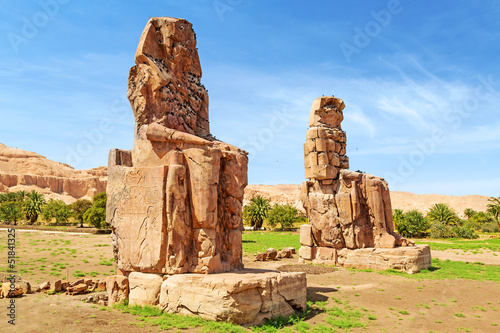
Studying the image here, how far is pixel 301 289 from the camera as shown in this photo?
8133 millimetres

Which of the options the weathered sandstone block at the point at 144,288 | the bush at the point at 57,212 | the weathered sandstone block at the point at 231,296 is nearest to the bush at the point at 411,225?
the weathered sandstone block at the point at 231,296

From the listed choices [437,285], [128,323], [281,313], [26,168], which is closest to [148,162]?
[128,323]

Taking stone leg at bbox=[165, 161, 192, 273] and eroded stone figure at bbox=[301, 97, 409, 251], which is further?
eroded stone figure at bbox=[301, 97, 409, 251]

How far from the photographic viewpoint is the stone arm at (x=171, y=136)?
8.21 m

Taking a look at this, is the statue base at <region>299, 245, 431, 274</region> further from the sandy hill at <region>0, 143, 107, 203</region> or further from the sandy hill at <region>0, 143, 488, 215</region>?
the sandy hill at <region>0, 143, 107, 203</region>

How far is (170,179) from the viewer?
25.7ft

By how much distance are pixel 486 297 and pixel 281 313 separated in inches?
248

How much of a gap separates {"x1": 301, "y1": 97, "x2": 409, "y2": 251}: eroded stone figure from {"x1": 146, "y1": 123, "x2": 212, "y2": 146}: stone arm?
8.57 m

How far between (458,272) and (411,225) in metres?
20.0

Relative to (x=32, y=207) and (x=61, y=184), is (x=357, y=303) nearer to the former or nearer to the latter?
(x=32, y=207)

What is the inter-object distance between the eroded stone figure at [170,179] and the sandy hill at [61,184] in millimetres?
72478

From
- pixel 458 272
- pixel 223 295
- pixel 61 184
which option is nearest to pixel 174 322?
pixel 223 295

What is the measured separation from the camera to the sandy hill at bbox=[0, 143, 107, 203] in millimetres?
84000

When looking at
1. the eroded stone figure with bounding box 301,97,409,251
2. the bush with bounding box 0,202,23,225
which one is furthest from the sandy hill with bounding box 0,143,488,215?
the eroded stone figure with bounding box 301,97,409,251
